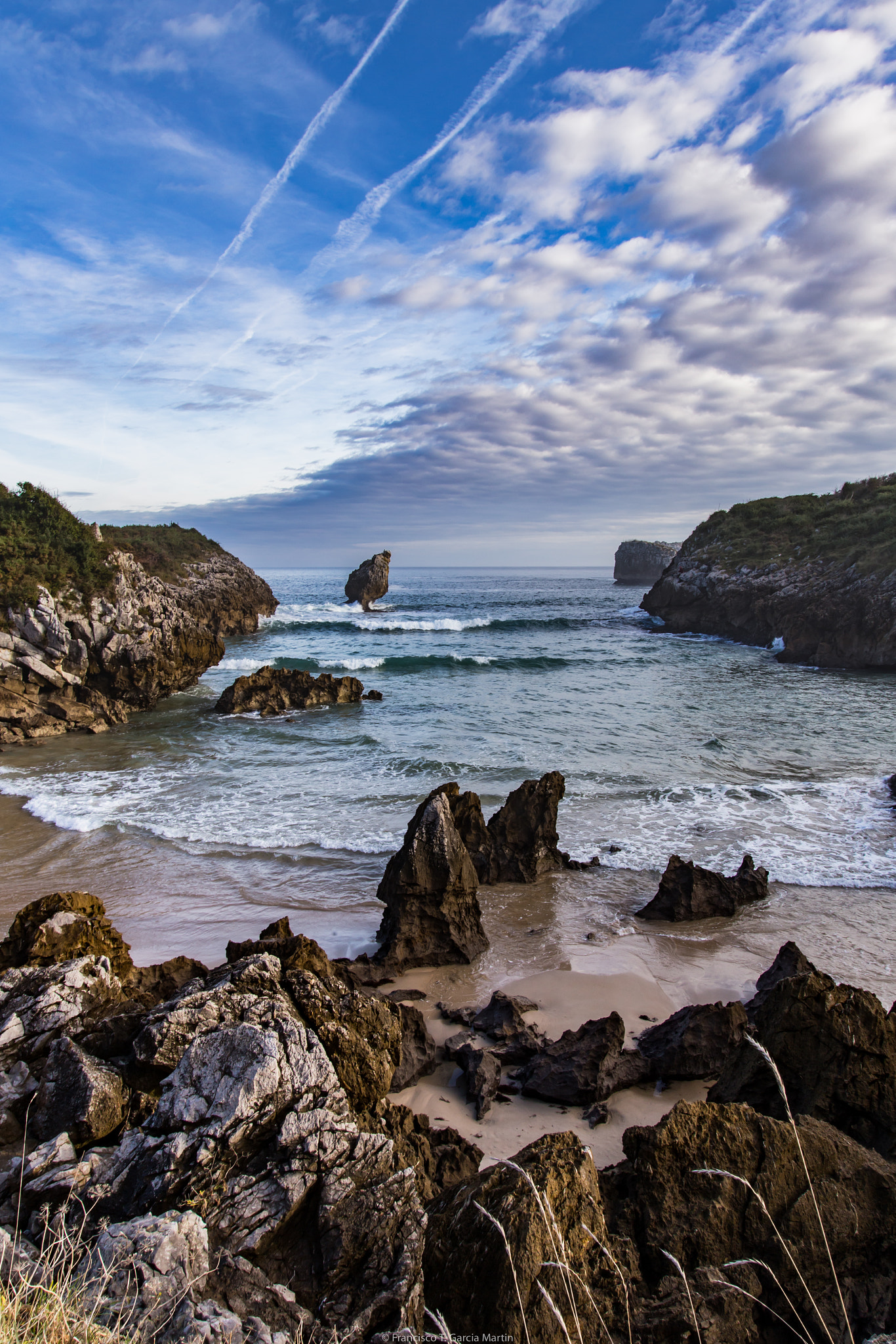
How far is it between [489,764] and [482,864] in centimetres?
580

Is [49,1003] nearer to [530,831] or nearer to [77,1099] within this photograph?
[77,1099]

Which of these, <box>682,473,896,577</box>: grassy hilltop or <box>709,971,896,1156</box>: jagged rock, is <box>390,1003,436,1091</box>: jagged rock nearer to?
<box>709,971,896,1156</box>: jagged rock

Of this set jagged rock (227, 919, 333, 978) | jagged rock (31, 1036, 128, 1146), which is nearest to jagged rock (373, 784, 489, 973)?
jagged rock (227, 919, 333, 978)

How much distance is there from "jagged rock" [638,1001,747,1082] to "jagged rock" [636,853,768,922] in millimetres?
2923

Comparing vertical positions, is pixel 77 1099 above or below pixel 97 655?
below

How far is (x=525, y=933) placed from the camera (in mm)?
8375

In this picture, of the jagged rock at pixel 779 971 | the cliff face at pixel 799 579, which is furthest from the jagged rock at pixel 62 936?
the cliff face at pixel 799 579

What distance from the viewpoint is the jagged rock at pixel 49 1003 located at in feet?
13.9

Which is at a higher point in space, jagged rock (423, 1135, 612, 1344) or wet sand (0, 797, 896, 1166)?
jagged rock (423, 1135, 612, 1344)

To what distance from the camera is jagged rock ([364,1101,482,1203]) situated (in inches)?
148

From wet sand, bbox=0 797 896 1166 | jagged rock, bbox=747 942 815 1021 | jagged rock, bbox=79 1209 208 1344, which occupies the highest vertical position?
jagged rock, bbox=79 1209 208 1344

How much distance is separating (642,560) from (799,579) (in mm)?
80509

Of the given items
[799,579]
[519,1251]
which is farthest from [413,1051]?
[799,579]

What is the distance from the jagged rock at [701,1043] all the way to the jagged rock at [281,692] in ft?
61.6
